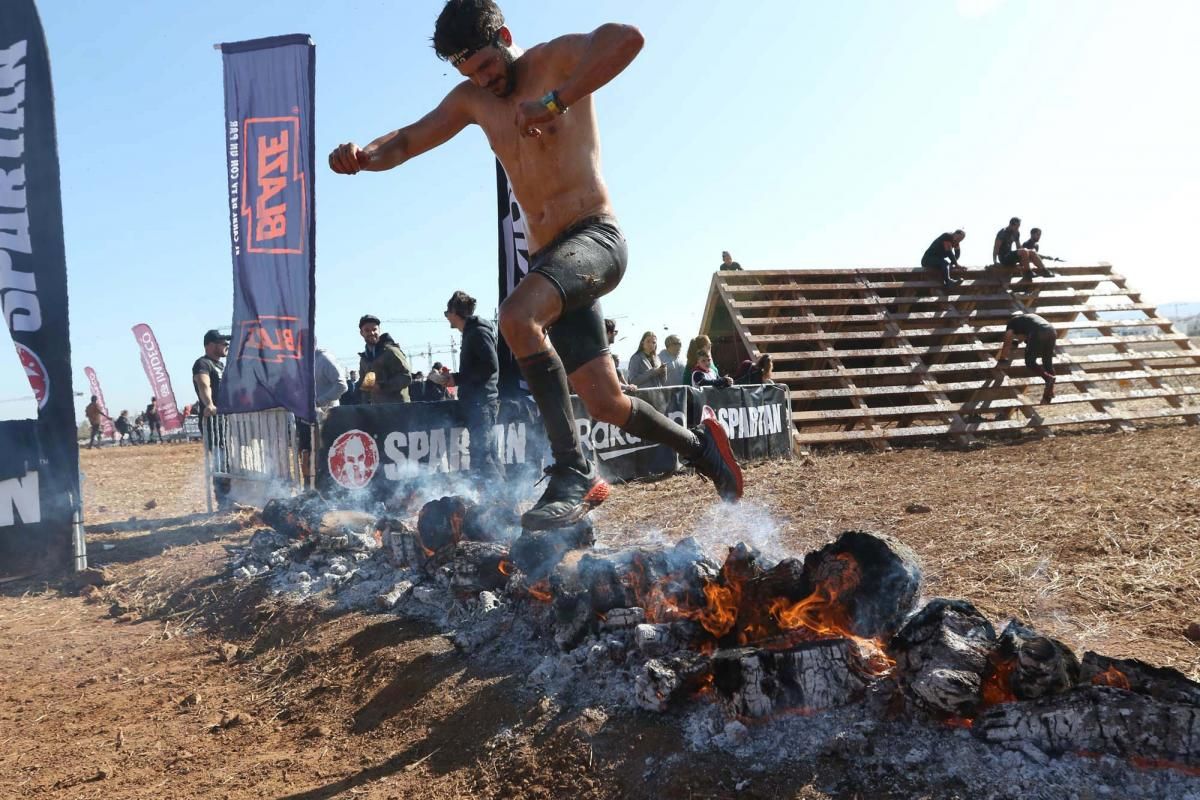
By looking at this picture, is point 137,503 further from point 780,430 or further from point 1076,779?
point 1076,779

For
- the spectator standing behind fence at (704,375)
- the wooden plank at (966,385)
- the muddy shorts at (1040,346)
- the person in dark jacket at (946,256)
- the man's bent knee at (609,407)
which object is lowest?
the man's bent knee at (609,407)

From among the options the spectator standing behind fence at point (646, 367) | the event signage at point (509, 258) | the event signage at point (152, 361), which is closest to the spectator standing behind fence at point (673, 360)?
the spectator standing behind fence at point (646, 367)

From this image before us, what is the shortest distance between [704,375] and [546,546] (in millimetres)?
7103

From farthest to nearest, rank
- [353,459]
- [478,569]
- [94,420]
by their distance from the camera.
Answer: [94,420], [353,459], [478,569]

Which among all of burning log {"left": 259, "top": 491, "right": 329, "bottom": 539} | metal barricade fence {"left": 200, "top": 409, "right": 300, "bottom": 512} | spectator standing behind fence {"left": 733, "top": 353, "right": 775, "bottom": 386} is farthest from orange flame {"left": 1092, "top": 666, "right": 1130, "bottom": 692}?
spectator standing behind fence {"left": 733, "top": 353, "right": 775, "bottom": 386}

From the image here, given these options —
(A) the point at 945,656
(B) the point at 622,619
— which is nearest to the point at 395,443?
(B) the point at 622,619

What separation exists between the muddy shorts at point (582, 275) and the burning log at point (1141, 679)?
6.77ft

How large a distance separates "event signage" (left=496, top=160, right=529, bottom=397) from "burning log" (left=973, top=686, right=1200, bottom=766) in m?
6.50

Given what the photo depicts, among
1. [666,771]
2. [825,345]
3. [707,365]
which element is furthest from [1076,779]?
[825,345]

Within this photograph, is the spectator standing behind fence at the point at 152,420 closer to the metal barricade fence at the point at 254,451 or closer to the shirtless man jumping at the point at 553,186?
the metal barricade fence at the point at 254,451

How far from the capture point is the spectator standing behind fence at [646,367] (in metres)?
10.8

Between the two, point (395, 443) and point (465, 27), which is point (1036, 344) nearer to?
point (395, 443)

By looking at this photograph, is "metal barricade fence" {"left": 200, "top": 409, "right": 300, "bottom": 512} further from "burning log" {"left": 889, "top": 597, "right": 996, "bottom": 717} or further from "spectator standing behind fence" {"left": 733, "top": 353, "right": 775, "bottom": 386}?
"burning log" {"left": 889, "top": 597, "right": 996, "bottom": 717}

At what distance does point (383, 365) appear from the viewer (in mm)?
8844
